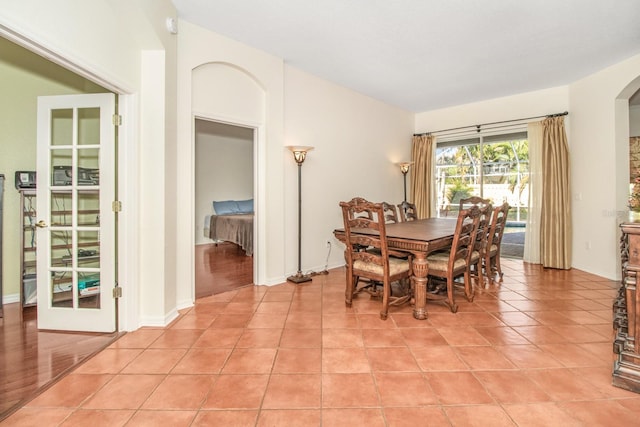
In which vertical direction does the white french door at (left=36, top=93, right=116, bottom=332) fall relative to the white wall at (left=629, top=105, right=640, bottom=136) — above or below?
below

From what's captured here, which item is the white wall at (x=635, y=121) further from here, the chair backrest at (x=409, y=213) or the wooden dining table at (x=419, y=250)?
the wooden dining table at (x=419, y=250)

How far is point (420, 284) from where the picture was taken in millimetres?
2725

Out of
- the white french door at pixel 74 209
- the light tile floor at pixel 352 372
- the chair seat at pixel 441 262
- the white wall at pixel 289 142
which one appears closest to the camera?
the light tile floor at pixel 352 372

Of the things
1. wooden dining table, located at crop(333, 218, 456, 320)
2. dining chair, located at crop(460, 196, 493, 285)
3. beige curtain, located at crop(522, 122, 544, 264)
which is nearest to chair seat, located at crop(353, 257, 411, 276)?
wooden dining table, located at crop(333, 218, 456, 320)

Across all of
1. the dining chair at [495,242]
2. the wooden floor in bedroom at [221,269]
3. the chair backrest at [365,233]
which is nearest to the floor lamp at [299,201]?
the wooden floor in bedroom at [221,269]

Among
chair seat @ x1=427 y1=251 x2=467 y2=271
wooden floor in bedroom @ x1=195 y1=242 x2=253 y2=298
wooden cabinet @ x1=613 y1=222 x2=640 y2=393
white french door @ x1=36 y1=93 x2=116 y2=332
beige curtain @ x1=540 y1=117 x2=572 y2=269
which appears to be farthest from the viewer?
beige curtain @ x1=540 y1=117 x2=572 y2=269

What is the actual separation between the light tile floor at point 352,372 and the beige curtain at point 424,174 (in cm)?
314

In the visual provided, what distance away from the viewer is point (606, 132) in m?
4.15

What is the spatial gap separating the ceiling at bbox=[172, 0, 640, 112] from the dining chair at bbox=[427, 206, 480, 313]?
181 cm

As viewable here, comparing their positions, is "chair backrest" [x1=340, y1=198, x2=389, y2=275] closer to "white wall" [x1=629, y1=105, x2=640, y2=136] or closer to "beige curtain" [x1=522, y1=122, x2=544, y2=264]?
"beige curtain" [x1=522, y1=122, x2=544, y2=264]

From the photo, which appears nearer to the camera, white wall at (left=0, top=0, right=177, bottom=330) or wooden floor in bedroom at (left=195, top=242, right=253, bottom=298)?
white wall at (left=0, top=0, right=177, bottom=330)

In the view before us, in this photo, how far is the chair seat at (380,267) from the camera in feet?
9.25

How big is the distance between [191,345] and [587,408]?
2.37 meters

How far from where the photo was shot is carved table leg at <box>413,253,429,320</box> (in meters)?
2.70
